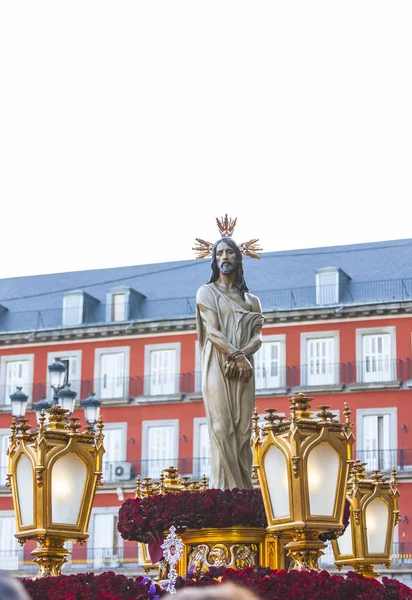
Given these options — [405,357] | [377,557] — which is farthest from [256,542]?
[405,357]

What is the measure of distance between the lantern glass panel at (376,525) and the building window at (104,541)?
→ 37.2 metres

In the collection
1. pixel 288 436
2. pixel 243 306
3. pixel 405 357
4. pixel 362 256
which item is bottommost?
pixel 288 436

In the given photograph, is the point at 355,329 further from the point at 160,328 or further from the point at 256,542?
the point at 256,542

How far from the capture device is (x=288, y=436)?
8.95 meters

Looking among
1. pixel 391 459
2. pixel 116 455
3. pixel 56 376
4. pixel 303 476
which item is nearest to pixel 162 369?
pixel 116 455

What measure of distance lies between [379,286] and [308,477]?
4159 cm

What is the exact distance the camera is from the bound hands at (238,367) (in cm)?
1045

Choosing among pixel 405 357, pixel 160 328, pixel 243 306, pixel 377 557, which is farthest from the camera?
pixel 160 328

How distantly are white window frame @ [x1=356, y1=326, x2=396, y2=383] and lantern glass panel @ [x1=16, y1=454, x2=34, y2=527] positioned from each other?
38.4 meters

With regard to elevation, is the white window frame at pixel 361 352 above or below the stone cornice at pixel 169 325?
below

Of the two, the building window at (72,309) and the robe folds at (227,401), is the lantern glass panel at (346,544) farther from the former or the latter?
the building window at (72,309)

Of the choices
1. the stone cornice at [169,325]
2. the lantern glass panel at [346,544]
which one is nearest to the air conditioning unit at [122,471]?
the stone cornice at [169,325]

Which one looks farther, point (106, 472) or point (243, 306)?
point (106, 472)

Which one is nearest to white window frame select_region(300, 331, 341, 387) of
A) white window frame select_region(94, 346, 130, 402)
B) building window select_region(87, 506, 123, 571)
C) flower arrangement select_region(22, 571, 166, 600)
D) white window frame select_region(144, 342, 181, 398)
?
white window frame select_region(144, 342, 181, 398)
